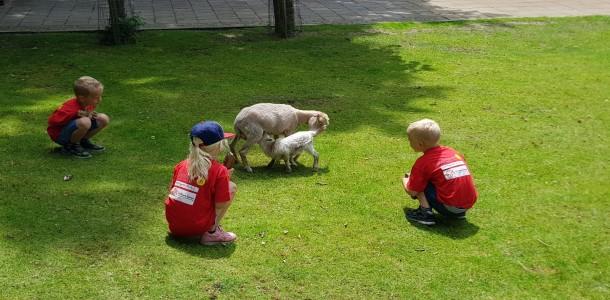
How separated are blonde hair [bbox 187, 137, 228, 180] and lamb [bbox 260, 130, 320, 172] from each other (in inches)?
70.2

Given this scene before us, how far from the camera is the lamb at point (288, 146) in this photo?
727cm

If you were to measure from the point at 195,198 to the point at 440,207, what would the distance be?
2.15 metres

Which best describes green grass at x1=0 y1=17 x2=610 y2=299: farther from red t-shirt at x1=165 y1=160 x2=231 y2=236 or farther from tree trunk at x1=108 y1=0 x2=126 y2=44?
tree trunk at x1=108 y1=0 x2=126 y2=44

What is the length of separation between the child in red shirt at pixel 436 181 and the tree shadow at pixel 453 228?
0.06 metres

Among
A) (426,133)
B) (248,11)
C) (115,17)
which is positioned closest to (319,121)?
(426,133)

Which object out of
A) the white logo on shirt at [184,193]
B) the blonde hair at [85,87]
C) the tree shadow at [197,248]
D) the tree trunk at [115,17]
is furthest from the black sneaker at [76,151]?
the tree trunk at [115,17]

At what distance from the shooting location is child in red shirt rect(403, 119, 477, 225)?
6.11 meters

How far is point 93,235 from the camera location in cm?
580

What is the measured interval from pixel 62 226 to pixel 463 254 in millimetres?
3292

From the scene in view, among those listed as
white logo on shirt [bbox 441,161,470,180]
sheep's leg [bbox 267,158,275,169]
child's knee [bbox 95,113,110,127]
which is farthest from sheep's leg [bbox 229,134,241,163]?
white logo on shirt [bbox 441,161,470,180]

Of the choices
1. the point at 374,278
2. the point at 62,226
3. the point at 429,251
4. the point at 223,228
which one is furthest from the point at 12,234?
the point at 429,251

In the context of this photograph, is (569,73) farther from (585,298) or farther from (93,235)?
(93,235)

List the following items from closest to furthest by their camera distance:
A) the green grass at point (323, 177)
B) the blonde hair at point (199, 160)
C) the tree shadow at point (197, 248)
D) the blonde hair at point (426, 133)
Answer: the green grass at point (323, 177) < the blonde hair at point (199, 160) < the tree shadow at point (197, 248) < the blonde hair at point (426, 133)

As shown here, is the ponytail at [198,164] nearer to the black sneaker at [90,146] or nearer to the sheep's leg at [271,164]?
the sheep's leg at [271,164]
